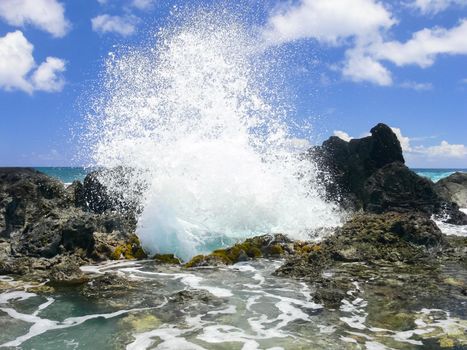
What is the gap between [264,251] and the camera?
1362cm

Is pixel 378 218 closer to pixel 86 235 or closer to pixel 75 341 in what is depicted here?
pixel 86 235

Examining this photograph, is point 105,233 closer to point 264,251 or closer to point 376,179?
point 264,251

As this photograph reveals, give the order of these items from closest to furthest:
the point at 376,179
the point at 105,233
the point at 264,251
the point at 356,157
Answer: the point at 264,251 < the point at 105,233 < the point at 376,179 < the point at 356,157

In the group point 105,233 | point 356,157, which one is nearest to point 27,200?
point 105,233

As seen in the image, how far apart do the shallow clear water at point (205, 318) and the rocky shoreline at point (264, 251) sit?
12.6 inches

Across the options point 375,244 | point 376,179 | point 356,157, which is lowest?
point 375,244

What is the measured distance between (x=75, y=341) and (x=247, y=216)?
10.4 m

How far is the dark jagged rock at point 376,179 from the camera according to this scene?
2197cm

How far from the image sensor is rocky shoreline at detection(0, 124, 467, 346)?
983cm

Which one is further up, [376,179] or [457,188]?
[376,179]

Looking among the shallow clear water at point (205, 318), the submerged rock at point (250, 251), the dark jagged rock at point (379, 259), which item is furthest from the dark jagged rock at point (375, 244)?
the shallow clear water at point (205, 318)

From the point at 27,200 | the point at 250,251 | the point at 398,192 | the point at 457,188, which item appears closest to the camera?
the point at 250,251

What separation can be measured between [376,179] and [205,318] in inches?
648

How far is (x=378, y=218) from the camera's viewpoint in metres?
14.5
